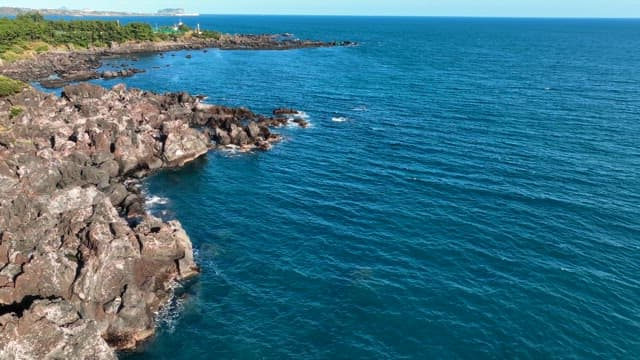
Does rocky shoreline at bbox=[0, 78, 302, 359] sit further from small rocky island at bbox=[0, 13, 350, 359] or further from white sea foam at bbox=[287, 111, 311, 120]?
white sea foam at bbox=[287, 111, 311, 120]

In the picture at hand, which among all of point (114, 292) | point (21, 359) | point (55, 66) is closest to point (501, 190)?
point (114, 292)

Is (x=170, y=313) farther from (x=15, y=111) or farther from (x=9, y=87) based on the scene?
(x=9, y=87)

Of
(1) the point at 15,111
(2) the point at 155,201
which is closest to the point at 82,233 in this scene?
(2) the point at 155,201

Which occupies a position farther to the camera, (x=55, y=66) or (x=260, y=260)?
(x=55, y=66)

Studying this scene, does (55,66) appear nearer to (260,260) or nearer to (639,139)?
(260,260)

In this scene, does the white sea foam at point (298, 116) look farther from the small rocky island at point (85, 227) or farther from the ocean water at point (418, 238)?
the small rocky island at point (85, 227)

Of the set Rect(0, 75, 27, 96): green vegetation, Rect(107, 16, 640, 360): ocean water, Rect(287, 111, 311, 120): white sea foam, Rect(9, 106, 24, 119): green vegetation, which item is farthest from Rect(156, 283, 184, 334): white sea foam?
Rect(0, 75, 27, 96): green vegetation

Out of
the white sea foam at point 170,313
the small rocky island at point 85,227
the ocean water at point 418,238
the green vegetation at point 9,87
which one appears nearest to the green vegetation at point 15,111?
the small rocky island at point 85,227
